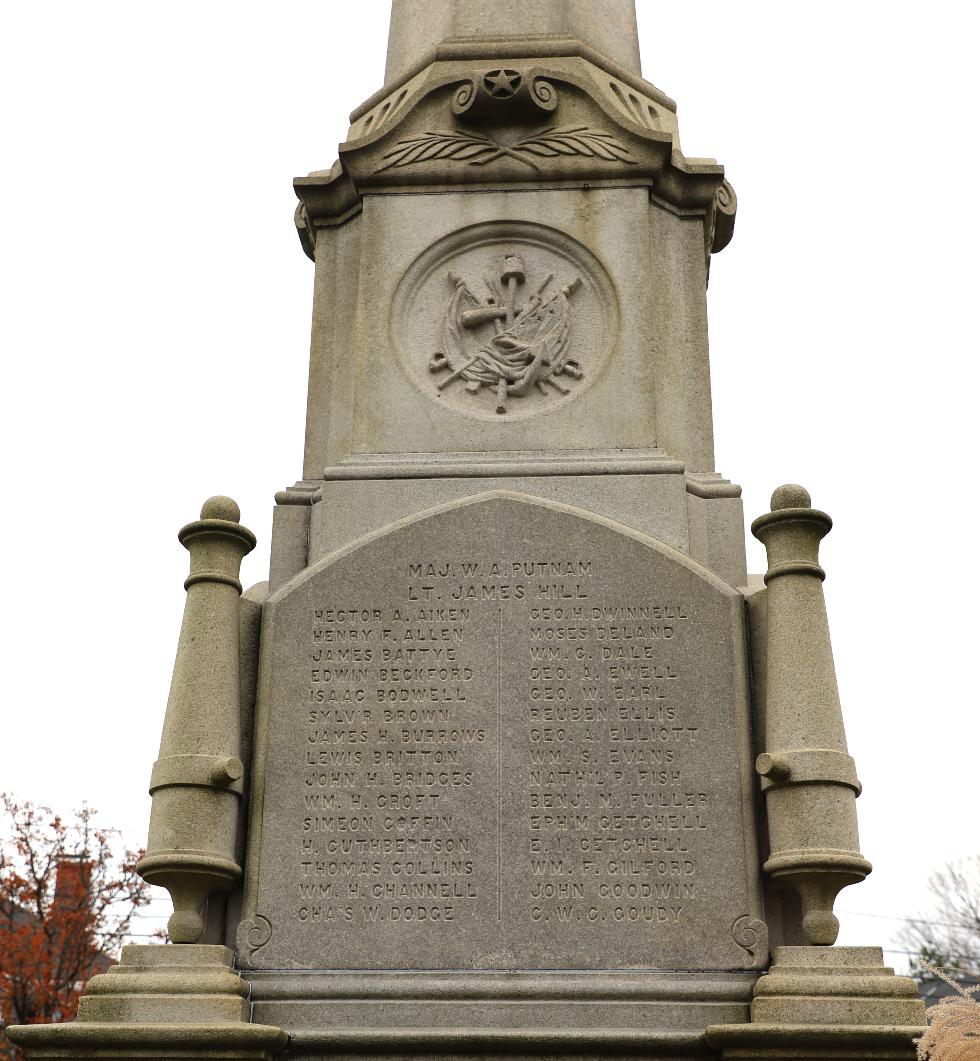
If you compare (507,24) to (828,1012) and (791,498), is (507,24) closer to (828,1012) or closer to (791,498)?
(791,498)

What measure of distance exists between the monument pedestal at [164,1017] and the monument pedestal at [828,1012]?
219cm

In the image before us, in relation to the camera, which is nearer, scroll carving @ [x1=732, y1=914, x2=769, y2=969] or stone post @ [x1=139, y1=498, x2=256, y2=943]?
scroll carving @ [x1=732, y1=914, x2=769, y2=969]

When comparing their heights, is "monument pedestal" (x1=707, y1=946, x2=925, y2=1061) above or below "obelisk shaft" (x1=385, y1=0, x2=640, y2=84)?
below

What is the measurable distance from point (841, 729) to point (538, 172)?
409 centimetres

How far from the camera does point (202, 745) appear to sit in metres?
6.86

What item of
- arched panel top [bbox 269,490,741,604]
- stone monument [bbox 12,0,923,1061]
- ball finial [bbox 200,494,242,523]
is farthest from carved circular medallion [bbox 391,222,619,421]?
ball finial [bbox 200,494,242,523]

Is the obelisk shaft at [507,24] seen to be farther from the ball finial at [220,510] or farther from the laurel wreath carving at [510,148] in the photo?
the ball finial at [220,510]

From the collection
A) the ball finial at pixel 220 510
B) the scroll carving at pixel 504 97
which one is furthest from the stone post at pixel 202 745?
the scroll carving at pixel 504 97

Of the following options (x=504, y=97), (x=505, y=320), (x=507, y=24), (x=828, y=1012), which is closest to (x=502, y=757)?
(x=828, y=1012)

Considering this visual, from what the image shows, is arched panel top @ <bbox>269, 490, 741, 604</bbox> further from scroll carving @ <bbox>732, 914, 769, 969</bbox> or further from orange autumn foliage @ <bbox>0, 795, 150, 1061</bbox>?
orange autumn foliage @ <bbox>0, 795, 150, 1061</bbox>

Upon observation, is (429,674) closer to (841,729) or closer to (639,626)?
(639,626)

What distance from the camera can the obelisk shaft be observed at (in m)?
9.43

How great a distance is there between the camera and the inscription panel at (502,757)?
6.57m

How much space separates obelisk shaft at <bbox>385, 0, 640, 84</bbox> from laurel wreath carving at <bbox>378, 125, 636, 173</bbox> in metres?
1.03
